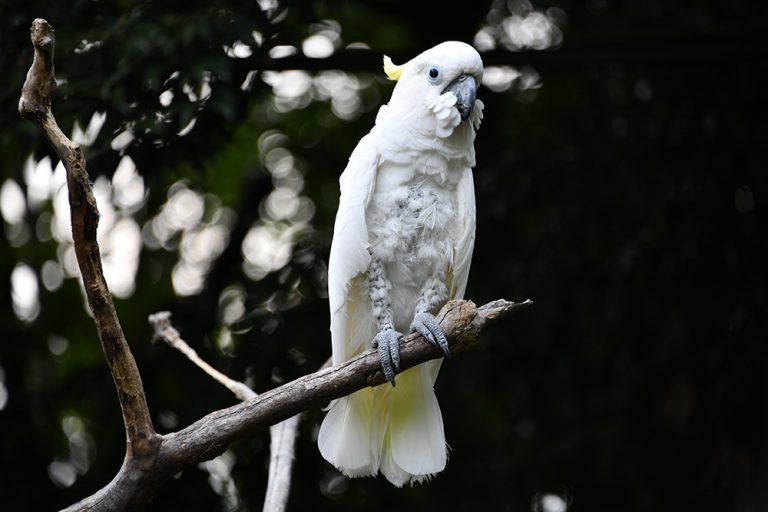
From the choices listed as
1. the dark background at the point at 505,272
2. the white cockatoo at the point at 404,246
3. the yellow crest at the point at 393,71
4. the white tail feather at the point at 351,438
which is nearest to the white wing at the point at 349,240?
the white cockatoo at the point at 404,246

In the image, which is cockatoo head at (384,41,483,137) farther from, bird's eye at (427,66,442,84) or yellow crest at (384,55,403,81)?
yellow crest at (384,55,403,81)

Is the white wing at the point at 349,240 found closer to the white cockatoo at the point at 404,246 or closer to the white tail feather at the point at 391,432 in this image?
the white cockatoo at the point at 404,246

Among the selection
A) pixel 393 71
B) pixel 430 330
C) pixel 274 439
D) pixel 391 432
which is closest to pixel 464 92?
pixel 393 71

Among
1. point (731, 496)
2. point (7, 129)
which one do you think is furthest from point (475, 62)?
point (731, 496)

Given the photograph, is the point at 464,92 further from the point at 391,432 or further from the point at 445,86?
the point at 391,432

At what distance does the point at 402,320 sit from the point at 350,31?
2745 mm

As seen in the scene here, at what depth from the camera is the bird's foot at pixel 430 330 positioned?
8.45 ft

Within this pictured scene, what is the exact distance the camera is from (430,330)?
2635 mm

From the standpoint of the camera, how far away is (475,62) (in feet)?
9.09

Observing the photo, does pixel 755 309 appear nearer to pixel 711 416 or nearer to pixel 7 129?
pixel 711 416

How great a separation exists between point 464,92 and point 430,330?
0.77 m

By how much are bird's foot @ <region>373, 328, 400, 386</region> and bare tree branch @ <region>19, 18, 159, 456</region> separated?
2.22 feet

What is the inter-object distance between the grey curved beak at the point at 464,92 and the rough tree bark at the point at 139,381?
64cm

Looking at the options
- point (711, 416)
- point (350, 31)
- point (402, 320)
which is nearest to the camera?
point (402, 320)
